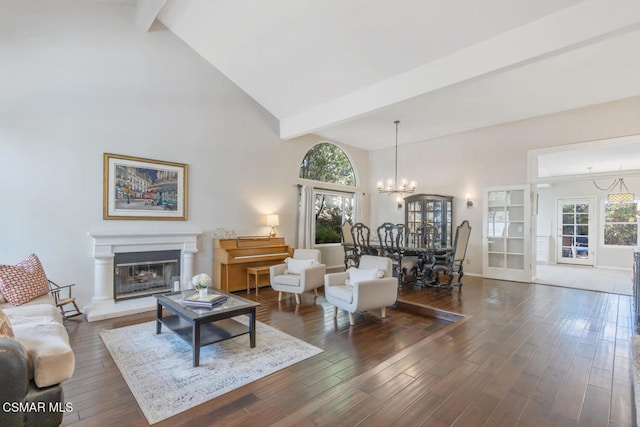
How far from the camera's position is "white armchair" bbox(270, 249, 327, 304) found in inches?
182

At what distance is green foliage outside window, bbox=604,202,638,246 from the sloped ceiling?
16.1ft

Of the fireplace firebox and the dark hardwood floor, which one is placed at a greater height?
the fireplace firebox

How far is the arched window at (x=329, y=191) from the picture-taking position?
7.42 metres

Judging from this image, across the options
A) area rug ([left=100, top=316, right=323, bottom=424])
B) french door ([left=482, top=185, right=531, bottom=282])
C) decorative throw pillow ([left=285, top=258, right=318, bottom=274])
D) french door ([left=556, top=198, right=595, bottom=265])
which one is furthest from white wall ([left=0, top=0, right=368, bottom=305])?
french door ([left=556, top=198, right=595, bottom=265])

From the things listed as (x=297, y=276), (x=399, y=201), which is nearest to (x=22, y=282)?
(x=297, y=276)

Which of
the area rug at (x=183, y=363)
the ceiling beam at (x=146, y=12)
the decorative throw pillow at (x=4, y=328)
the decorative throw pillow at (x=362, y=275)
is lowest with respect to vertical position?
the area rug at (x=183, y=363)

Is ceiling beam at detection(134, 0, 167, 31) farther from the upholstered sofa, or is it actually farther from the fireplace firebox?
the upholstered sofa

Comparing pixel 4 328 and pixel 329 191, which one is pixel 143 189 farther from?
pixel 329 191

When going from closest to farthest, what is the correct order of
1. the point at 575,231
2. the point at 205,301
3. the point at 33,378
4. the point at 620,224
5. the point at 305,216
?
the point at 33,378 < the point at 205,301 < the point at 305,216 < the point at 620,224 < the point at 575,231

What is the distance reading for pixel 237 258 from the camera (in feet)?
17.5

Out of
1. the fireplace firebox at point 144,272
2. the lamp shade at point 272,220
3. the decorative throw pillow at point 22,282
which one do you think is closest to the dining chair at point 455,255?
the lamp shade at point 272,220

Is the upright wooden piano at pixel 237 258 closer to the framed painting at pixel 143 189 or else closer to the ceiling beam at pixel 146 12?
the framed painting at pixel 143 189

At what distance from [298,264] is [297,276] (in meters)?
0.29

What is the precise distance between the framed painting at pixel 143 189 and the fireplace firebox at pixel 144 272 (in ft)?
2.00
